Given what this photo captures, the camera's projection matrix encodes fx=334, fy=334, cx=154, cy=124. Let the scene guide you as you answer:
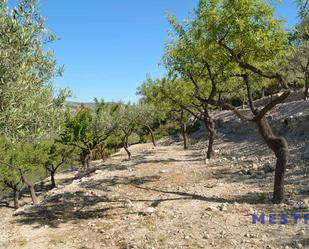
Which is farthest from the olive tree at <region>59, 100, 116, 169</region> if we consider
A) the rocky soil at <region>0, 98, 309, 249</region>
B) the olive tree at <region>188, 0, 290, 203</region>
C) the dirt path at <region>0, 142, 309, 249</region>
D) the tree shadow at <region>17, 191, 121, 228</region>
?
the olive tree at <region>188, 0, 290, 203</region>

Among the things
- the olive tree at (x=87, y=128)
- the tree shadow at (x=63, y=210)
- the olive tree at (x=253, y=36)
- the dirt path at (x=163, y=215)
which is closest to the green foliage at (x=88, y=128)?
the olive tree at (x=87, y=128)

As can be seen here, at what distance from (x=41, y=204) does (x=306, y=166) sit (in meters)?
12.7

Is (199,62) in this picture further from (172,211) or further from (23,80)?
(23,80)

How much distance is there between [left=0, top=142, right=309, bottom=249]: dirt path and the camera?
9.57 m

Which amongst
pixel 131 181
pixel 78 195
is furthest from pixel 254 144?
pixel 78 195

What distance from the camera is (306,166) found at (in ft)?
52.3

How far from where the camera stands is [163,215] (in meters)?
11.9

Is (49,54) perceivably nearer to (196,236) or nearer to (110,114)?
(196,236)

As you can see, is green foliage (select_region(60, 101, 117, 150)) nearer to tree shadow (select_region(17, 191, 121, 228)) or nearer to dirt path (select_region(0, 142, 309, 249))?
dirt path (select_region(0, 142, 309, 249))

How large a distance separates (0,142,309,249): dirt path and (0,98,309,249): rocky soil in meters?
0.03

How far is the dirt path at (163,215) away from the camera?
31.4 feet

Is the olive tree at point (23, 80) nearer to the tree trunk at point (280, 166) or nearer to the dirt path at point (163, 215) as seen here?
the dirt path at point (163, 215)

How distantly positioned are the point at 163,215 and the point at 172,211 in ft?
1.63

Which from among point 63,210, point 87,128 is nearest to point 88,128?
point 87,128
